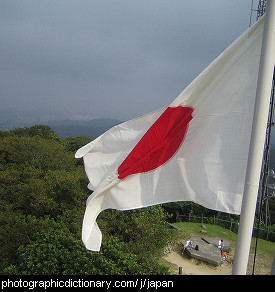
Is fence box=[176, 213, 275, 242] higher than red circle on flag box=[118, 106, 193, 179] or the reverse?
the reverse

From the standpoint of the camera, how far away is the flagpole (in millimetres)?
2775

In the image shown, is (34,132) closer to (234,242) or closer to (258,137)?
(234,242)

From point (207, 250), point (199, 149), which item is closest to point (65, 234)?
point (199, 149)

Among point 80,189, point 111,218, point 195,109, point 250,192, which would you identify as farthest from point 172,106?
point 80,189

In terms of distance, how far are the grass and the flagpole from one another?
11642 mm

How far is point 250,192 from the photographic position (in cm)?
287

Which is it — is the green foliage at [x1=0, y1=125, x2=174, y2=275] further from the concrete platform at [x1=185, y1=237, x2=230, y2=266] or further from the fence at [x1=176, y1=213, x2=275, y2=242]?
the fence at [x1=176, y1=213, x2=275, y2=242]

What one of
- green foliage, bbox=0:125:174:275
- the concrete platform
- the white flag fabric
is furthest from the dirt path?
the white flag fabric

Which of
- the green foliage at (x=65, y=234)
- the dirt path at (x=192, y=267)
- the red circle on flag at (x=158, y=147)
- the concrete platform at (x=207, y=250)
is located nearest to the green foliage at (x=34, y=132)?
the green foliage at (x=65, y=234)

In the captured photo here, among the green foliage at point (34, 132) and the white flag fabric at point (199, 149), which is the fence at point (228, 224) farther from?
the green foliage at point (34, 132)

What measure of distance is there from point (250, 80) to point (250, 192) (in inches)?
64.3

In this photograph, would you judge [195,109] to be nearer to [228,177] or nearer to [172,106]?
[172,106]

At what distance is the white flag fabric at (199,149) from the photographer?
3525mm

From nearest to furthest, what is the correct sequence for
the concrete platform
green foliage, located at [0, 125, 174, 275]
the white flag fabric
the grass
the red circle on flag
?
the white flag fabric → the red circle on flag → green foliage, located at [0, 125, 174, 275] → the concrete platform → the grass
